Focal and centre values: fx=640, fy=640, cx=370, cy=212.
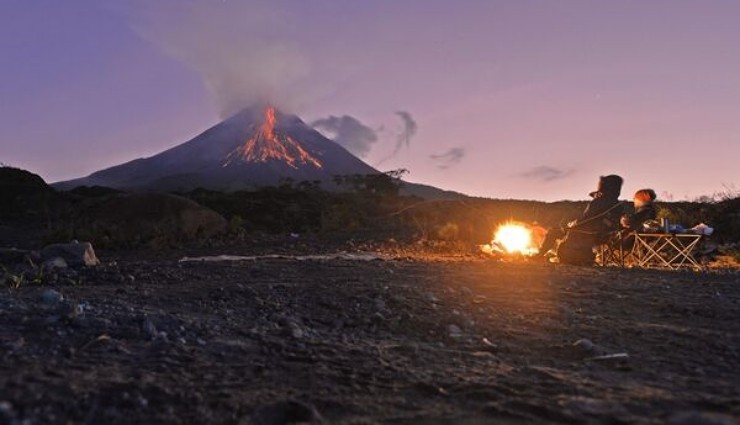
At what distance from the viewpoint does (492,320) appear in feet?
13.0

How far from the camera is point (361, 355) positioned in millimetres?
2934

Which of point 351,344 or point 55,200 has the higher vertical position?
point 55,200

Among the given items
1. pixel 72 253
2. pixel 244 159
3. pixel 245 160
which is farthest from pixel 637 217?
pixel 244 159

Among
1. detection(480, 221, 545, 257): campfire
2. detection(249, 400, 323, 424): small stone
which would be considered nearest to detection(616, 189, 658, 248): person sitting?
detection(480, 221, 545, 257): campfire

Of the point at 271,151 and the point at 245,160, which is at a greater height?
the point at 271,151

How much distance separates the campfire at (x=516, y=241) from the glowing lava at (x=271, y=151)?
54.7 metres

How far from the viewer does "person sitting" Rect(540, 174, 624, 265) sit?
30.8ft

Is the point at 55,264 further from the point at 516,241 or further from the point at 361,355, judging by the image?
the point at 516,241

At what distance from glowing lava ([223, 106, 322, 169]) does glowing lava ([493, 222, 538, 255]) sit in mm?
54704

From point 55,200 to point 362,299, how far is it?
87.7 feet

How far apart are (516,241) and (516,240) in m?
0.02

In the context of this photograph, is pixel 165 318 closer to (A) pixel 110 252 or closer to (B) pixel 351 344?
(B) pixel 351 344

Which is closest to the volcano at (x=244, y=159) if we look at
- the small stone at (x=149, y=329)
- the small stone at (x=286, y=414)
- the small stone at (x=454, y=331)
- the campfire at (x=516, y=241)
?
the campfire at (x=516, y=241)

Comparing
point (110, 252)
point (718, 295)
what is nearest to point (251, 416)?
point (718, 295)
